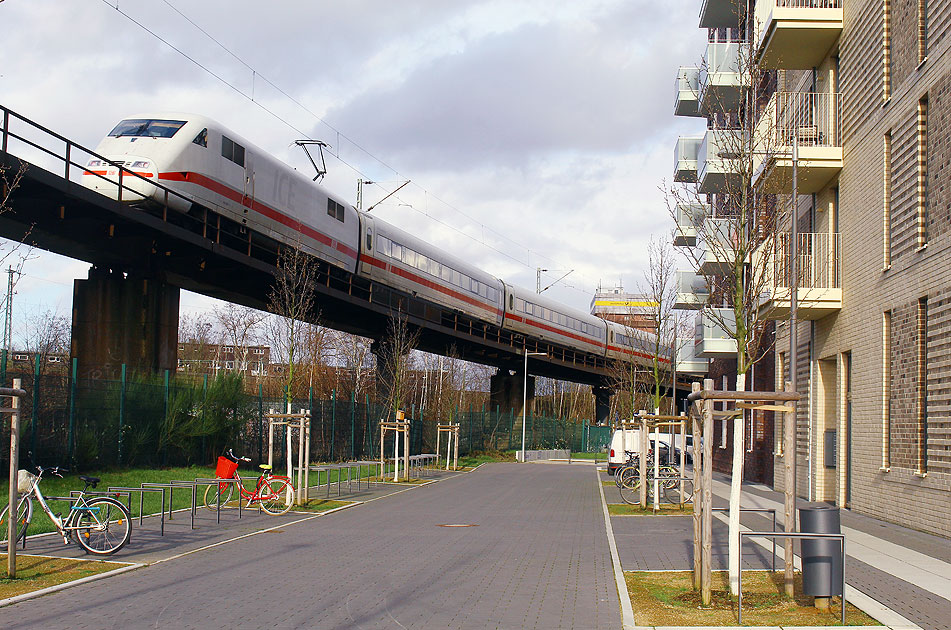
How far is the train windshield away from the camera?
24.4 meters

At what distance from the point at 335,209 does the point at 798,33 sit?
1628 cm

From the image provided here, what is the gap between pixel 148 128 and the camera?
970 inches

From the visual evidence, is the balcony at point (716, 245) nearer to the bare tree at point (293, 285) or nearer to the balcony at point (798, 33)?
the balcony at point (798, 33)

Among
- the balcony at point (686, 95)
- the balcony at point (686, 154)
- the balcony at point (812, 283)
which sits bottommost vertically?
the balcony at point (812, 283)

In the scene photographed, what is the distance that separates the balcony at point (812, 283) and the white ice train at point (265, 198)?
1174 cm

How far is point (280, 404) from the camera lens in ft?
106

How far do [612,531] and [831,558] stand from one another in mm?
7900

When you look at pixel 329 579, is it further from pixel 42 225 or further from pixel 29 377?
pixel 42 225

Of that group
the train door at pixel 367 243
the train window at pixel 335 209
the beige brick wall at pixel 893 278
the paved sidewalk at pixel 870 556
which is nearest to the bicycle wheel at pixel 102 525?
the paved sidewalk at pixel 870 556

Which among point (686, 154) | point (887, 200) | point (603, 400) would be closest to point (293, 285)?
point (887, 200)

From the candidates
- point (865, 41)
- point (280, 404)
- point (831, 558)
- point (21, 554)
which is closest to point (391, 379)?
point (280, 404)

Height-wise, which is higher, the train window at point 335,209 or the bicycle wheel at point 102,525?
the train window at point 335,209

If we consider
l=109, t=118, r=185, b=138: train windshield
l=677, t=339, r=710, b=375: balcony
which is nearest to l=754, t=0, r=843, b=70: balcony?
l=109, t=118, r=185, b=138: train windshield

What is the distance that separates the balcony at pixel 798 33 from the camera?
22.0 m
